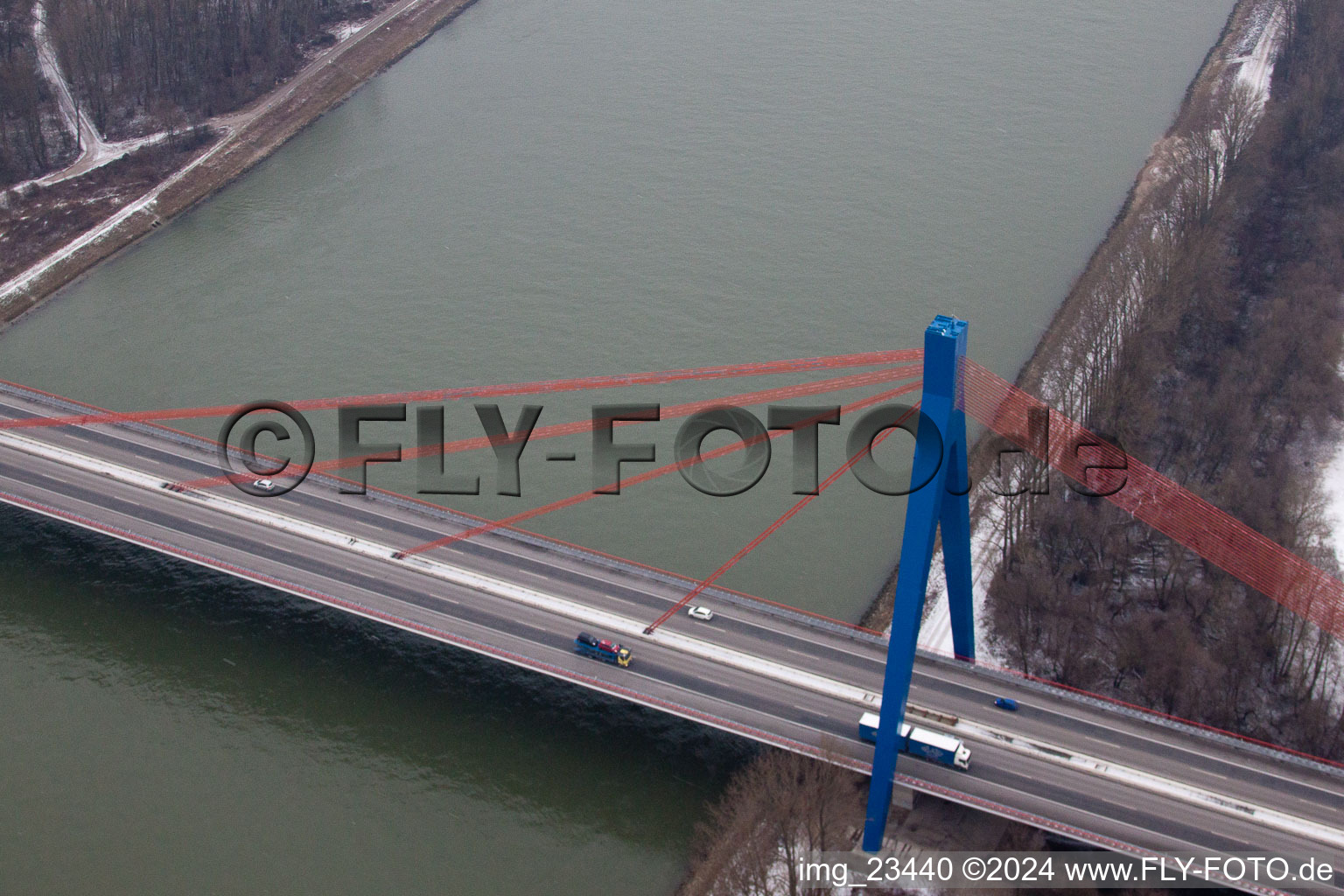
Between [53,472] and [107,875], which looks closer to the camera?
[107,875]

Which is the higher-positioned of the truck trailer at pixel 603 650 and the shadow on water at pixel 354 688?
the truck trailer at pixel 603 650

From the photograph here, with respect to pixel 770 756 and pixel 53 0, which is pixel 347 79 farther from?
pixel 770 756

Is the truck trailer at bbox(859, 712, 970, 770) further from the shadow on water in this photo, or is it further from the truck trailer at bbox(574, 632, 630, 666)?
the truck trailer at bbox(574, 632, 630, 666)

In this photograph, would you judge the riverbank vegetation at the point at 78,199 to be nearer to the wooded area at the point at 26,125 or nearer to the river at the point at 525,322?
the wooded area at the point at 26,125

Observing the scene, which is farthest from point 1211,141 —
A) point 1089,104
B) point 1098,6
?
point 1098,6

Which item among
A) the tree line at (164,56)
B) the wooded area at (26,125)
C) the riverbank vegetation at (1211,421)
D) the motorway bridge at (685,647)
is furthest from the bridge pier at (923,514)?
the wooded area at (26,125)

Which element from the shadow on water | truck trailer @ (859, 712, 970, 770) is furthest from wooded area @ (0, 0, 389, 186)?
truck trailer @ (859, 712, 970, 770)
